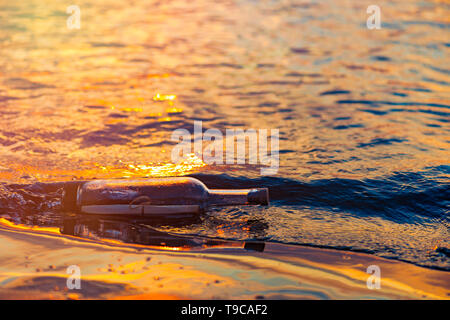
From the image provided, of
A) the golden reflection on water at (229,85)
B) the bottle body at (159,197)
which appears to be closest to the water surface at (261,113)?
the golden reflection on water at (229,85)

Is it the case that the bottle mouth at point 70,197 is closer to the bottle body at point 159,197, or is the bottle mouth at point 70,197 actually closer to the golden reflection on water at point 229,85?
the bottle body at point 159,197

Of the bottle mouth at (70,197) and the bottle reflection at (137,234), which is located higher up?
the bottle mouth at (70,197)

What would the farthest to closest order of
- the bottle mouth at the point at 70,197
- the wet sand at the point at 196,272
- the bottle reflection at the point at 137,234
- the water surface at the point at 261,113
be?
1. the water surface at the point at 261,113
2. the bottle mouth at the point at 70,197
3. the bottle reflection at the point at 137,234
4. the wet sand at the point at 196,272

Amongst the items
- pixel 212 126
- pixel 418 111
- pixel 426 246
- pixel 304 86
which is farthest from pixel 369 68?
pixel 426 246

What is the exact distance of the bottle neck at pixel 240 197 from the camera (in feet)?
11.3

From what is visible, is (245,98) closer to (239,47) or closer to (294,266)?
(239,47)

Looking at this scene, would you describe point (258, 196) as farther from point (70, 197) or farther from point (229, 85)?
point (229, 85)

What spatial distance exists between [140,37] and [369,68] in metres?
4.88

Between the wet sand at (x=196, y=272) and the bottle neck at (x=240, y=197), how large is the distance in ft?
1.05

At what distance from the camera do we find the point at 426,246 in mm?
3268

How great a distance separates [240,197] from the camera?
3.49 m

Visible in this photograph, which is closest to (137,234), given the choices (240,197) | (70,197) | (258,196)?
(70,197)

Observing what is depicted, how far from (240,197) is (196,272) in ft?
2.54
